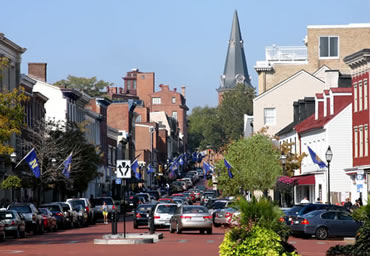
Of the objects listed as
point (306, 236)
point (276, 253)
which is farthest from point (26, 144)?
point (276, 253)

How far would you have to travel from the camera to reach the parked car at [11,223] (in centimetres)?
4075

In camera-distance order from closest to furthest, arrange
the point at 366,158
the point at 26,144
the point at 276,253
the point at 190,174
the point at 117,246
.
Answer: the point at 276,253 → the point at 117,246 → the point at 366,158 → the point at 26,144 → the point at 190,174

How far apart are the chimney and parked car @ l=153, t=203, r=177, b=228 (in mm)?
47624

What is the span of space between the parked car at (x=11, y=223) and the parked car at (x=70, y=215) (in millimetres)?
13075

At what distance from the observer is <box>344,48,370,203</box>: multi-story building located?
58094 millimetres

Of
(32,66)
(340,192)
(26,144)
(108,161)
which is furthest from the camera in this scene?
(108,161)

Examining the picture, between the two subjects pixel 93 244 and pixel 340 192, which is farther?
pixel 340 192

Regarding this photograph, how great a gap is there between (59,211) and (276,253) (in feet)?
124

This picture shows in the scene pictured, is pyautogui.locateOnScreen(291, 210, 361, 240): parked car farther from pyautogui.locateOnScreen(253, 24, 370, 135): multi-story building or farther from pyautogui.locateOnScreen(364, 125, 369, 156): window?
pyautogui.locateOnScreen(253, 24, 370, 135): multi-story building

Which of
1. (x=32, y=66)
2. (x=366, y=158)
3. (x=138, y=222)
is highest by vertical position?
(x=32, y=66)

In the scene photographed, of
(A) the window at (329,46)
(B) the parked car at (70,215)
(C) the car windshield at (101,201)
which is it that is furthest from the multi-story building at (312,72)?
(B) the parked car at (70,215)

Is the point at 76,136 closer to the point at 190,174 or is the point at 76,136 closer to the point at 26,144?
the point at 26,144

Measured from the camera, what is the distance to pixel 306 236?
137 feet

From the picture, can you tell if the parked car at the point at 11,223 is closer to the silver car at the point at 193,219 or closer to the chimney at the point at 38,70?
the silver car at the point at 193,219
